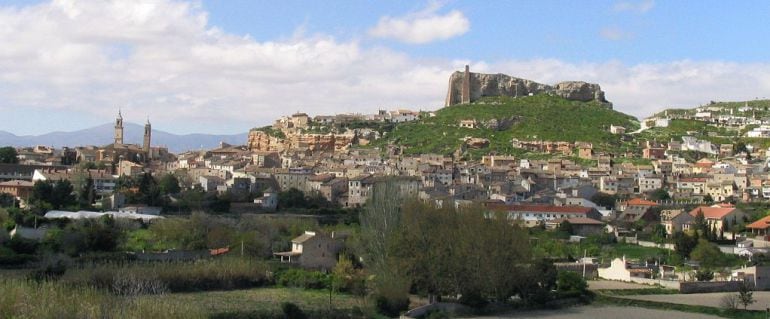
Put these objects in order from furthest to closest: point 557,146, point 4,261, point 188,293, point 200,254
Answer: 1. point 557,146
2. point 200,254
3. point 4,261
4. point 188,293

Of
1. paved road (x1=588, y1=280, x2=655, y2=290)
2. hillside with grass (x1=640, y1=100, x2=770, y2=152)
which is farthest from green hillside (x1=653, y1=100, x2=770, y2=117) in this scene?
paved road (x1=588, y1=280, x2=655, y2=290)

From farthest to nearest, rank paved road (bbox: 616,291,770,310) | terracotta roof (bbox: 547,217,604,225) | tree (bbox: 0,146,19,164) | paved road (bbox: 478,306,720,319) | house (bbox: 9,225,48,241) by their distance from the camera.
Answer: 1. tree (bbox: 0,146,19,164)
2. terracotta roof (bbox: 547,217,604,225)
3. house (bbox: 9,225,48,241)
4. paved road (bbox: 616,291,770,310)
5. paved road (bbox: 478,306,720,319)

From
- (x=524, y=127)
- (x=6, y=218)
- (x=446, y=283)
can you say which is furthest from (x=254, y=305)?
(x=524, y=127)

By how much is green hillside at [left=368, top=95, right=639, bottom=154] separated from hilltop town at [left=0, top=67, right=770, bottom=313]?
26 cm

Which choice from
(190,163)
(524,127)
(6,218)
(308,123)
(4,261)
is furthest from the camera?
(308,123)

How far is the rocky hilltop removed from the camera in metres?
101

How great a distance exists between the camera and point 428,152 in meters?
77.9

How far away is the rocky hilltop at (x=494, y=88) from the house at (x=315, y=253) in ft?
211

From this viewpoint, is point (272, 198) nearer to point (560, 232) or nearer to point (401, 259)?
point (560, 232)

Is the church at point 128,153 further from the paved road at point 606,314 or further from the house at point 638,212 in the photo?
the paved road at point 606,314

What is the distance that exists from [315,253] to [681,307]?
1337 cm

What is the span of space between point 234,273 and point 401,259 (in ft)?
20.2

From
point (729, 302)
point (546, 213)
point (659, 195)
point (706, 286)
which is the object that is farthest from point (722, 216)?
point (729, 302)

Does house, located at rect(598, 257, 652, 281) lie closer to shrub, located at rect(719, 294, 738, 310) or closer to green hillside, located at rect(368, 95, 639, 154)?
shrub, located at rect(719, 294, 738, 310)
